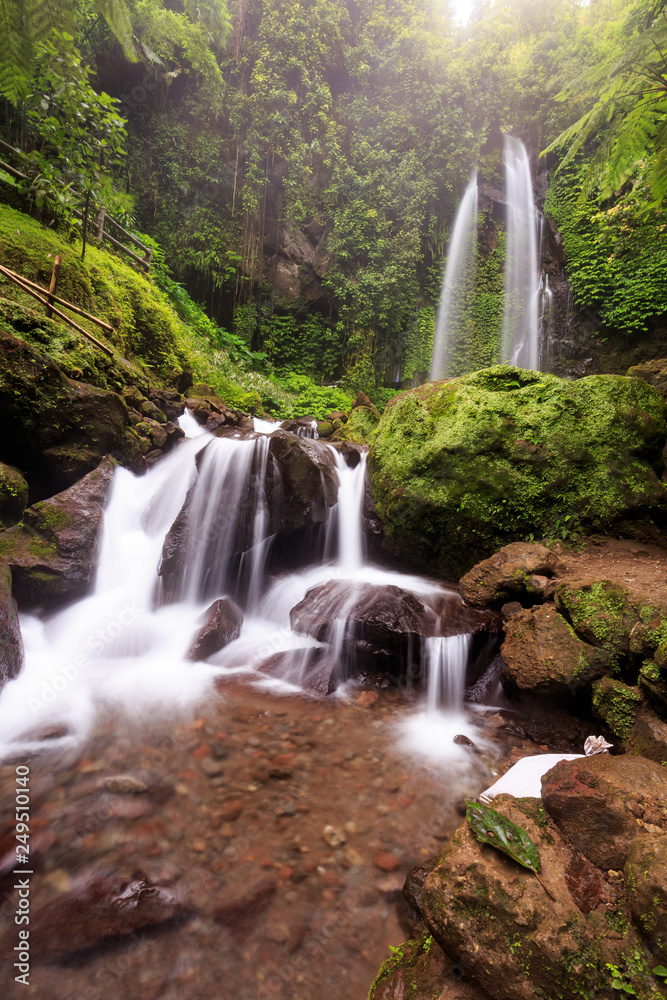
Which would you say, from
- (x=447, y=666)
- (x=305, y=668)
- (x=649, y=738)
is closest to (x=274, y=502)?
(x=305, y=668)

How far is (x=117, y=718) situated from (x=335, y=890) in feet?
7.51

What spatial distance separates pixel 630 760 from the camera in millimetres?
2201

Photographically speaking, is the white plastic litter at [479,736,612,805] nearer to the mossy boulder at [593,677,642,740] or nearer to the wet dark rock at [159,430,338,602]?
the mossy boulder at [593,677,642,740]

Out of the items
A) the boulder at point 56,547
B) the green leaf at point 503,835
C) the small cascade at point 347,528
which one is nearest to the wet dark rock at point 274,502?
the small cascade at point 347,528

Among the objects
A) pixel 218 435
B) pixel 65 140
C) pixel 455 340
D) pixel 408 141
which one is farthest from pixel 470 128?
pixel 218 435

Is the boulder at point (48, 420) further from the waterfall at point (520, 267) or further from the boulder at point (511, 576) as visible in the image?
the waterfall at point (520, 267)

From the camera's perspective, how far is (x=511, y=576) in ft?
14.8

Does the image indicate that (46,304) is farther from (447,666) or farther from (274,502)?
(447,666)

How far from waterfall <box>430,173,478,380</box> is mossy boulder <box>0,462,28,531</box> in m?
15.1

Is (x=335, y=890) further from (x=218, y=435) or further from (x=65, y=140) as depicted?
(x=65, y=140)

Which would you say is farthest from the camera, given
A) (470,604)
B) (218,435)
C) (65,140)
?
(218,435)

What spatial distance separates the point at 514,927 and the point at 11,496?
5330 mm

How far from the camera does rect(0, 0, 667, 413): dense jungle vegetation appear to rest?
14070 mm

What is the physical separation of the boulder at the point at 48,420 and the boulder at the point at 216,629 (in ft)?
8.25
